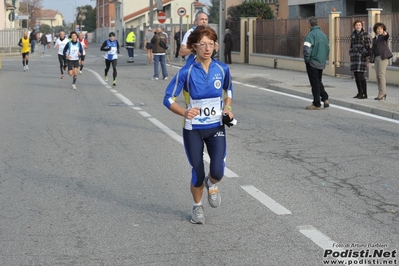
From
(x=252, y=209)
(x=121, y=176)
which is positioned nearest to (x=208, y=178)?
(x=252, y=209)

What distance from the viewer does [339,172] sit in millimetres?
9211

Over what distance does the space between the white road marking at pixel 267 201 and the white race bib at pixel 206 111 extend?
118 centimetres

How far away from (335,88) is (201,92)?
49.0ft

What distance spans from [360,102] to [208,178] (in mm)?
10755

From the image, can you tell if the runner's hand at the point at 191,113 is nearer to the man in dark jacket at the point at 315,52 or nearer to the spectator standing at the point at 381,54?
the man in dark jacket at the point at 315,52

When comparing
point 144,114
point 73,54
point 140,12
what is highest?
point 140,12

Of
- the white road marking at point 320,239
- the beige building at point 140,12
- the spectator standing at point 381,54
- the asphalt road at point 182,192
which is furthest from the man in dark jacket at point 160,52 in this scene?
the beige building at point 140,12

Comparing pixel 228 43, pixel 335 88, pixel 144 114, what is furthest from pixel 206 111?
pixel 228 43

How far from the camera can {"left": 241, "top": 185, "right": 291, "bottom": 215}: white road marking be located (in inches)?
284

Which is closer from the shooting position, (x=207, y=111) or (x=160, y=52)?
(x=207, y=111)

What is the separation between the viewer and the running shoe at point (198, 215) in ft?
22.2

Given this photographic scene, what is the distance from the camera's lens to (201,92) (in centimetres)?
661

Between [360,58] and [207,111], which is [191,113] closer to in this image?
[207,111]

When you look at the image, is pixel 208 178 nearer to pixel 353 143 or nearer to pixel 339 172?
pixel 339 172
